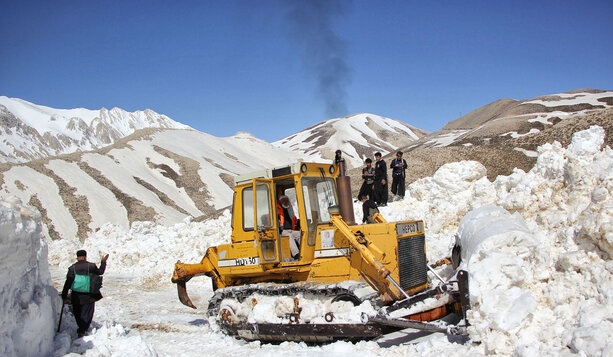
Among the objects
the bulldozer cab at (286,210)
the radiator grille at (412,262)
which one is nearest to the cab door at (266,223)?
the bulldozer cab at (286,210)

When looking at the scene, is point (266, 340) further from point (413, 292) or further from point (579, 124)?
point (579, 124)

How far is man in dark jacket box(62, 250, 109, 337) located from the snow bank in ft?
1.81

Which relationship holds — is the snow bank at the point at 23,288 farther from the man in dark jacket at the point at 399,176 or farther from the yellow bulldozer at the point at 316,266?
the man in dark jacket at the point at 399,176

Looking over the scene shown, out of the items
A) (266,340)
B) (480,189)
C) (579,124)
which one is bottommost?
(266,340)

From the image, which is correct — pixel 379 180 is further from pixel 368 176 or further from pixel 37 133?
pixel 37 133

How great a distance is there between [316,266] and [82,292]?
3.24 m

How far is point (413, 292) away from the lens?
7.37 meters

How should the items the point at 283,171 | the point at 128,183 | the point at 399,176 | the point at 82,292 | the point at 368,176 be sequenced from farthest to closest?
the point at 128,183
the point at 399,176
the point at 368,176
the point at 283,171
the point at 82,292

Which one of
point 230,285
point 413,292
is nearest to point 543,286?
point 413,292

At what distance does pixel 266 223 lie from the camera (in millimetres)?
7750

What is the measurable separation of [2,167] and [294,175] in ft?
105

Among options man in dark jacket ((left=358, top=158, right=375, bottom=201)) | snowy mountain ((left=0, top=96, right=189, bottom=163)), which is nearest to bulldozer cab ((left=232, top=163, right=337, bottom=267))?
man in dark jacket ((left=358, top=158, right=375, bottom=201))

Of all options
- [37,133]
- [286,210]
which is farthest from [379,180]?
[37,133]

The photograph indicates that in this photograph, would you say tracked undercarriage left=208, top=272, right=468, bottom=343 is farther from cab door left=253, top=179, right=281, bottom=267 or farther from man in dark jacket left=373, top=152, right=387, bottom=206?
man in dark jacket left=373, top=152, right=387, bottom=206
